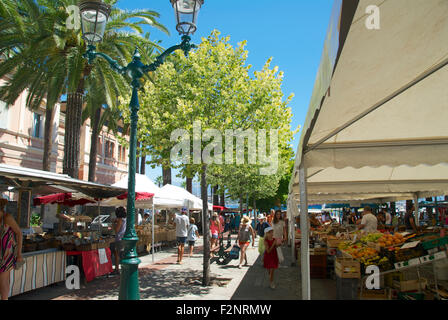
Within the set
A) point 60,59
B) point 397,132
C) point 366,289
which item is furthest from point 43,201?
Answer: point 397,132

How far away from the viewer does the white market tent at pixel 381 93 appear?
2242 millimetres

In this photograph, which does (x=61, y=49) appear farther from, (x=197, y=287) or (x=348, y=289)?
(x=348, y=289)

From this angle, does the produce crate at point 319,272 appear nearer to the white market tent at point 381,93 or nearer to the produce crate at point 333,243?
the produce crate at point 333,243

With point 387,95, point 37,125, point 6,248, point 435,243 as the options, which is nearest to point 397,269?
point 435,243

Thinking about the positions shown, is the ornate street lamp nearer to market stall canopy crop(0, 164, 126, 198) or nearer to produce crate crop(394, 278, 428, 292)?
market stall canopy crop(0, 164, 126, 198)

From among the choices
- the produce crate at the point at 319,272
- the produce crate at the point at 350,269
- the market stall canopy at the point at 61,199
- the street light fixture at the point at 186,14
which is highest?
the street light fixture at the point at 186,14

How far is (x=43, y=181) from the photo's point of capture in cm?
994

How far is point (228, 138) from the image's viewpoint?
9.42 m

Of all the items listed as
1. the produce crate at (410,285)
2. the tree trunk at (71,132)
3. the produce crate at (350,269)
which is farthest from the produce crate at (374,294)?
the tree trunk at (71,132)

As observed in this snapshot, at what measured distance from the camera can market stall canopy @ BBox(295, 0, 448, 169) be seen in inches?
92.1

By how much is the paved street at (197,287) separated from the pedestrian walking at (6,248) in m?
1.99

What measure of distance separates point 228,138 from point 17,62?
10725mm

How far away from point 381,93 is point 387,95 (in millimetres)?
141
